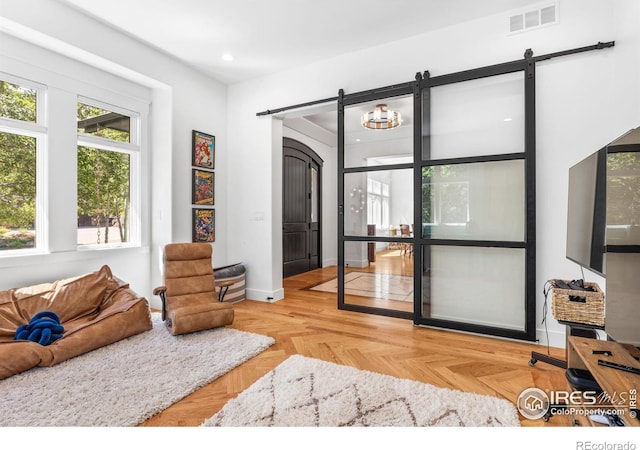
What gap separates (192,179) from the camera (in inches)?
166

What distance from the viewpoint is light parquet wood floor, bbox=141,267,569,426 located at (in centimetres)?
204

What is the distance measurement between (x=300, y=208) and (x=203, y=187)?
237 cm

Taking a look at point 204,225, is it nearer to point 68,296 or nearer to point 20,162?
point 68,296

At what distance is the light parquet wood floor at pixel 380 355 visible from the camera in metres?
2.04

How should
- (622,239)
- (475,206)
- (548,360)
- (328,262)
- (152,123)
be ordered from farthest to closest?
1. (328,262)
2. (152,123)
3. (475,206)
4. (548,360)
5. (622,239)

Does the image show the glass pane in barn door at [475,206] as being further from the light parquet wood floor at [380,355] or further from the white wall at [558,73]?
the light parquet wood floor at [380,355]

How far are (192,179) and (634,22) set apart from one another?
4.46 metres

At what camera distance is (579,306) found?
1.99 metres

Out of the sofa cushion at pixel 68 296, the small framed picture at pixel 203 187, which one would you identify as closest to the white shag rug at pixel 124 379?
the sofa cushion at pixel 68 296

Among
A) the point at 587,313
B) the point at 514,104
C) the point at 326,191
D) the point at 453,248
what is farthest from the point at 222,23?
the point at 326,191

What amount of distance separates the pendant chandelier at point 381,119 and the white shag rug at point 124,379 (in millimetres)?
2587

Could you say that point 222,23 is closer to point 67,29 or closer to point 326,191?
point 67,29

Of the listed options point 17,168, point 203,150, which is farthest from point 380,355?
point 17,168

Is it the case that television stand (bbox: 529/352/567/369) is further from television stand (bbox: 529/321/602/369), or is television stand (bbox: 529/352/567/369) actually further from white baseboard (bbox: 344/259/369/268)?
white baseboard (bbox: 344/259/369/268)
